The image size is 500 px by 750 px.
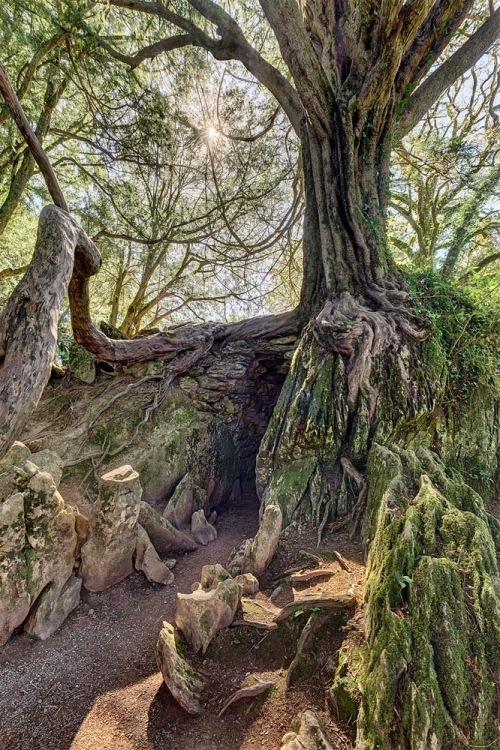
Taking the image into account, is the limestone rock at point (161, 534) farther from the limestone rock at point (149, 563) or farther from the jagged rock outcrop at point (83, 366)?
the jagged rock outcrop at point (83, 366)

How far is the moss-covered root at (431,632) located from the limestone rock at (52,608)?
1.96m

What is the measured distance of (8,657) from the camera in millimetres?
1979

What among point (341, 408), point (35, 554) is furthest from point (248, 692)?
point (341, 408)

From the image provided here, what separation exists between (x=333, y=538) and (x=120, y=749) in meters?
1.92

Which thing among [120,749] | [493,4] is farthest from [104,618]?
[493,4]

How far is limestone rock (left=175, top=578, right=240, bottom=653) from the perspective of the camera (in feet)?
6.52

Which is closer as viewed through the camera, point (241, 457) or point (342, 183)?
point (342, 183)

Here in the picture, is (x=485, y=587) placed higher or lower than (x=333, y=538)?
higher

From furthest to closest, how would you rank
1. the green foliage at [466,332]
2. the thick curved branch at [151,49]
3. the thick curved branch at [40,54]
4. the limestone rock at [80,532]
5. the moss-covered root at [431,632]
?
the thick curved branch at [151,49] < the thick curved branch at [40,54] < the green foliage at [466,332] < the limestone rock at [80,532] < the moss-covered root at [431,632]

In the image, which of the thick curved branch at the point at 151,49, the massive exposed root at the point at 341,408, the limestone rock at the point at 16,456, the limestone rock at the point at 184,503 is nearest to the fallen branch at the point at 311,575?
the massive exposed root at the point at 341,408

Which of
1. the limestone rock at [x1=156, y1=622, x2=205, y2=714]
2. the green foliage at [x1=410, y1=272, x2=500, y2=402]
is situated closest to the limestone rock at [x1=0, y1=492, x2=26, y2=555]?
the limestone rock at [x1=156, y1=622, x2=205, y2=714]

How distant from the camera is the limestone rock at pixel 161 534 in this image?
2996mm

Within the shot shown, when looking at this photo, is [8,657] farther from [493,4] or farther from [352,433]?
[493,4]

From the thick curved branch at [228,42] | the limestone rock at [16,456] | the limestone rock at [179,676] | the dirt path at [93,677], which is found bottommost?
the dirt path at [93,677]
